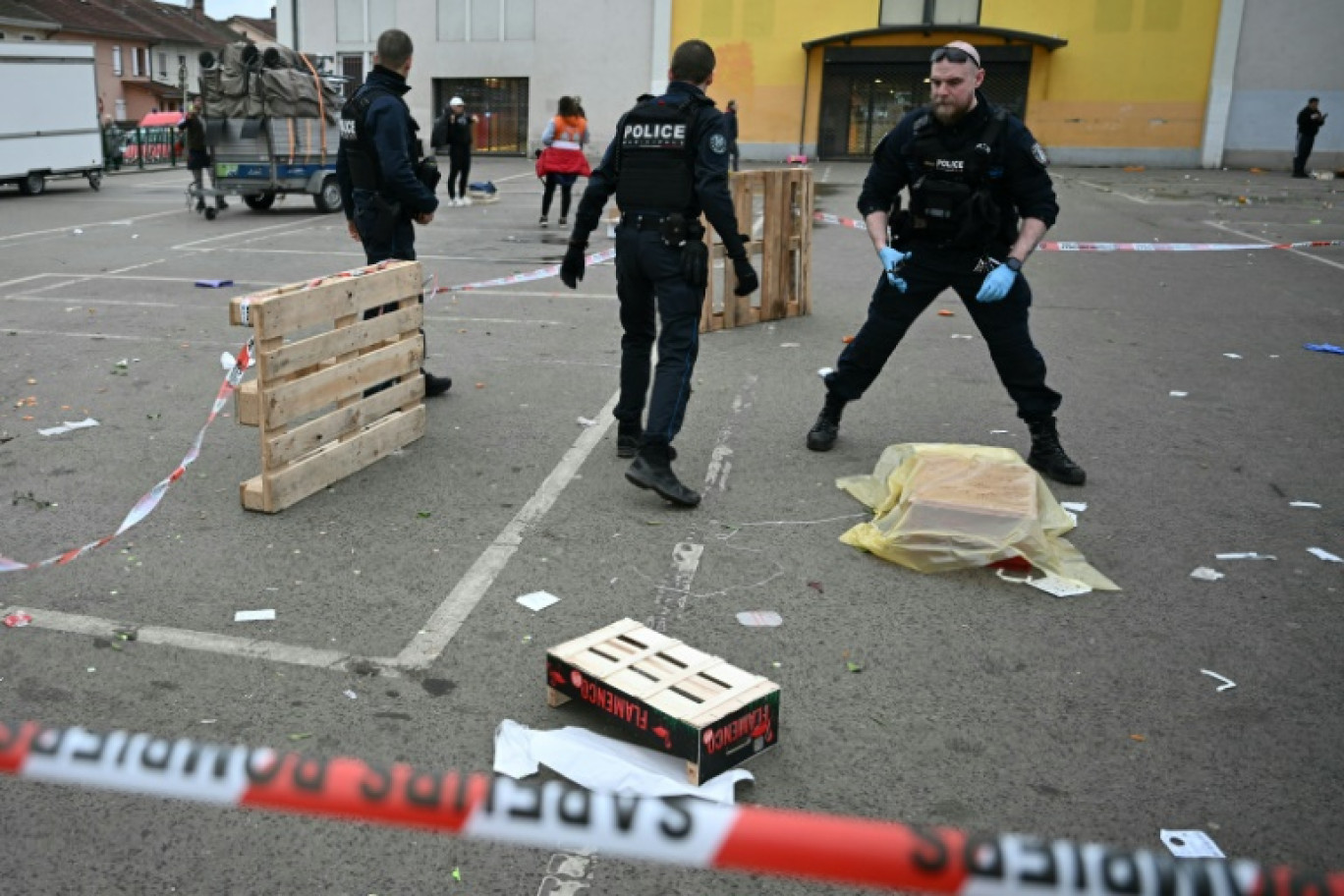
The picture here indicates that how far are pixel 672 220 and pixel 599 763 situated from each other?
2.93 m

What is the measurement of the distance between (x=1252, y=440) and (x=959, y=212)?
2516mm

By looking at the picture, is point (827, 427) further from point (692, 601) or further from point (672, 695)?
point (672, 695)

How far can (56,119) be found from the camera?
76.5ft

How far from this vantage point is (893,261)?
5934 mm

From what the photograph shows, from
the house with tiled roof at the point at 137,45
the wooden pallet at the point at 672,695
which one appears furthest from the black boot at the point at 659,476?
the house with tiled roof at the point at 137,45

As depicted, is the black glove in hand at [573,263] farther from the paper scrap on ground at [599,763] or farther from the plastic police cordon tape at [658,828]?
the plastic police cordon tape at [658,828]

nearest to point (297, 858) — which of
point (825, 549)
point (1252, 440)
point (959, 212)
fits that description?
point (825, 549)

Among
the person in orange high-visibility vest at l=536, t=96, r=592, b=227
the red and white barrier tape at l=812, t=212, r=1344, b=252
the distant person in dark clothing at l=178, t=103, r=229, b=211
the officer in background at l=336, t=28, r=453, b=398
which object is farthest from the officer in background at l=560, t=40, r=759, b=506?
the distant person in dark clothing at l=178, t=103, r=229, b=211

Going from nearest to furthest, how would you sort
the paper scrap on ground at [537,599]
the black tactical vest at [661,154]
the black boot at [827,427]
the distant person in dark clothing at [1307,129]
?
the paper scrap on ground at [537,599] → the black tactical vest at [661,154] → the black boot at [827,427] → the distant person in dark clothing at [1307,129]

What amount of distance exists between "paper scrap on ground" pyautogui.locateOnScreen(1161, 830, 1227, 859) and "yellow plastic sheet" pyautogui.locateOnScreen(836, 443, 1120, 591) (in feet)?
5.50

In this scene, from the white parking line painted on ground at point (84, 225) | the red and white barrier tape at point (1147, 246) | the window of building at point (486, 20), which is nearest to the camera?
the red and white barrier tape at point (1147, 246)

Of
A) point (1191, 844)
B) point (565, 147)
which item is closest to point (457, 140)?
point (565, 147)

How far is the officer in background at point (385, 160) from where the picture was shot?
6.52 m

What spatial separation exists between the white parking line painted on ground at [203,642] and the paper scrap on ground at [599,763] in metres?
0.69
